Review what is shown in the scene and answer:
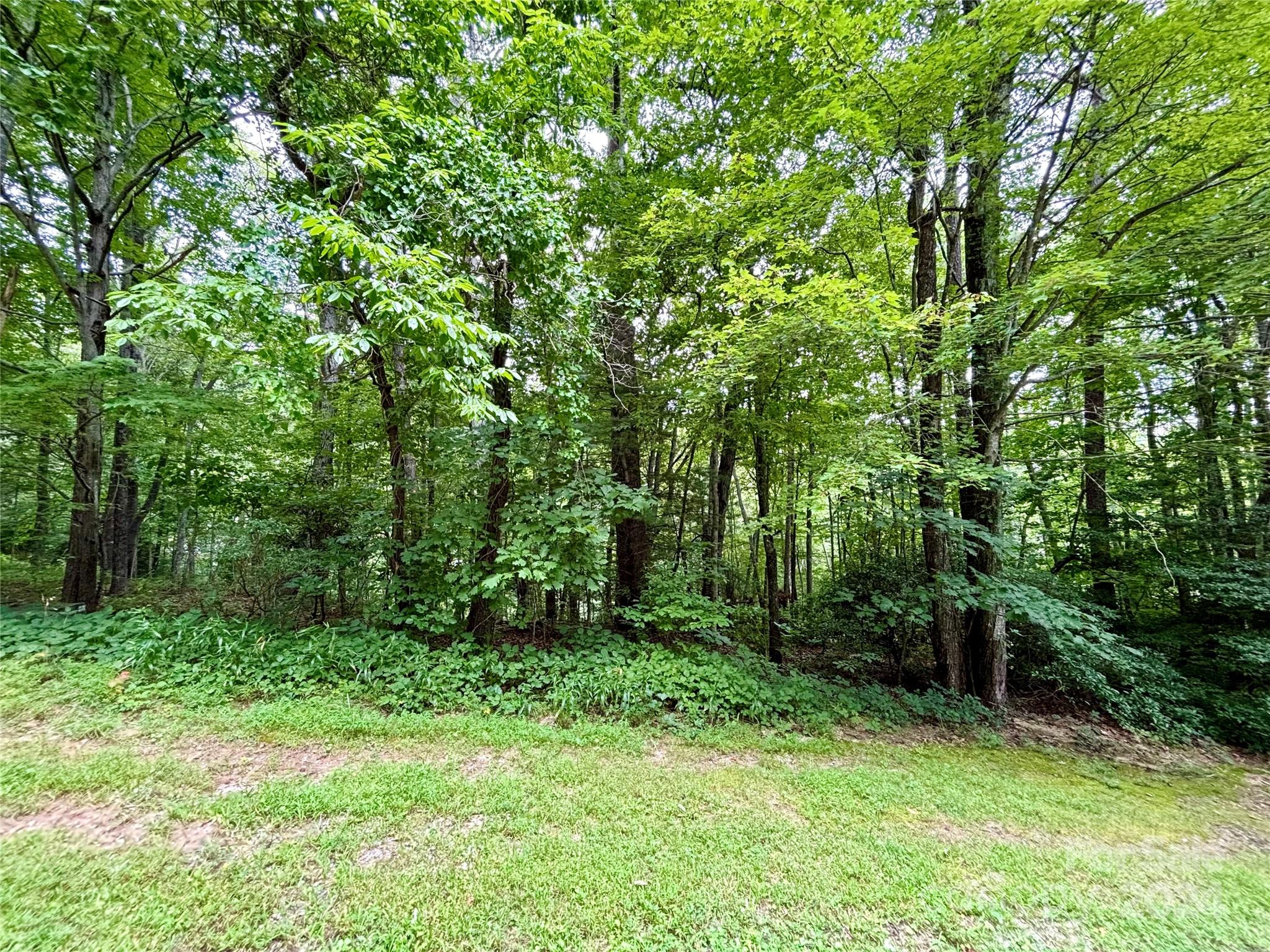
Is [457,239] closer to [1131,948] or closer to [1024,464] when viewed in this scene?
[1131,948]

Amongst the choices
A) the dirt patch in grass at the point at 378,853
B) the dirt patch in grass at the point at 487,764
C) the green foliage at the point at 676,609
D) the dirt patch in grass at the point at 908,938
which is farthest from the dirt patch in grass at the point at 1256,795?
the dirt patch in grass at the point at 378,853

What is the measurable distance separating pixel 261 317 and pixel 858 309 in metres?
4.61

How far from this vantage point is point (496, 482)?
4.79 m

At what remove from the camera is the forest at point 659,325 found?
3.56 m

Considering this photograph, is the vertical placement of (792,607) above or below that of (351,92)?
below

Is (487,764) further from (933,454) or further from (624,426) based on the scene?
(933,454)

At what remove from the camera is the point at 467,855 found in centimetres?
215

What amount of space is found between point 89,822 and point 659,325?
6405mm

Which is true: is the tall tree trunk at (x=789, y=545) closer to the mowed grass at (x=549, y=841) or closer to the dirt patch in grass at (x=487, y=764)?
the mowed grass at (x=549, y=841)

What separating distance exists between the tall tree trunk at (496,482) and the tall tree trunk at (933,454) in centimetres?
414

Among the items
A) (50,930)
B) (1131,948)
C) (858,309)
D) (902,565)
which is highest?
(858,309)

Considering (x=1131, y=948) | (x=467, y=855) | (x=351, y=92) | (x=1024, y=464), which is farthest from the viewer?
(x=1024, y=464)

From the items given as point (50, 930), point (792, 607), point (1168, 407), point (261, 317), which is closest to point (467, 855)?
point (50, 930)

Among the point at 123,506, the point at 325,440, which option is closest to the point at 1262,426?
the point at 325,440
